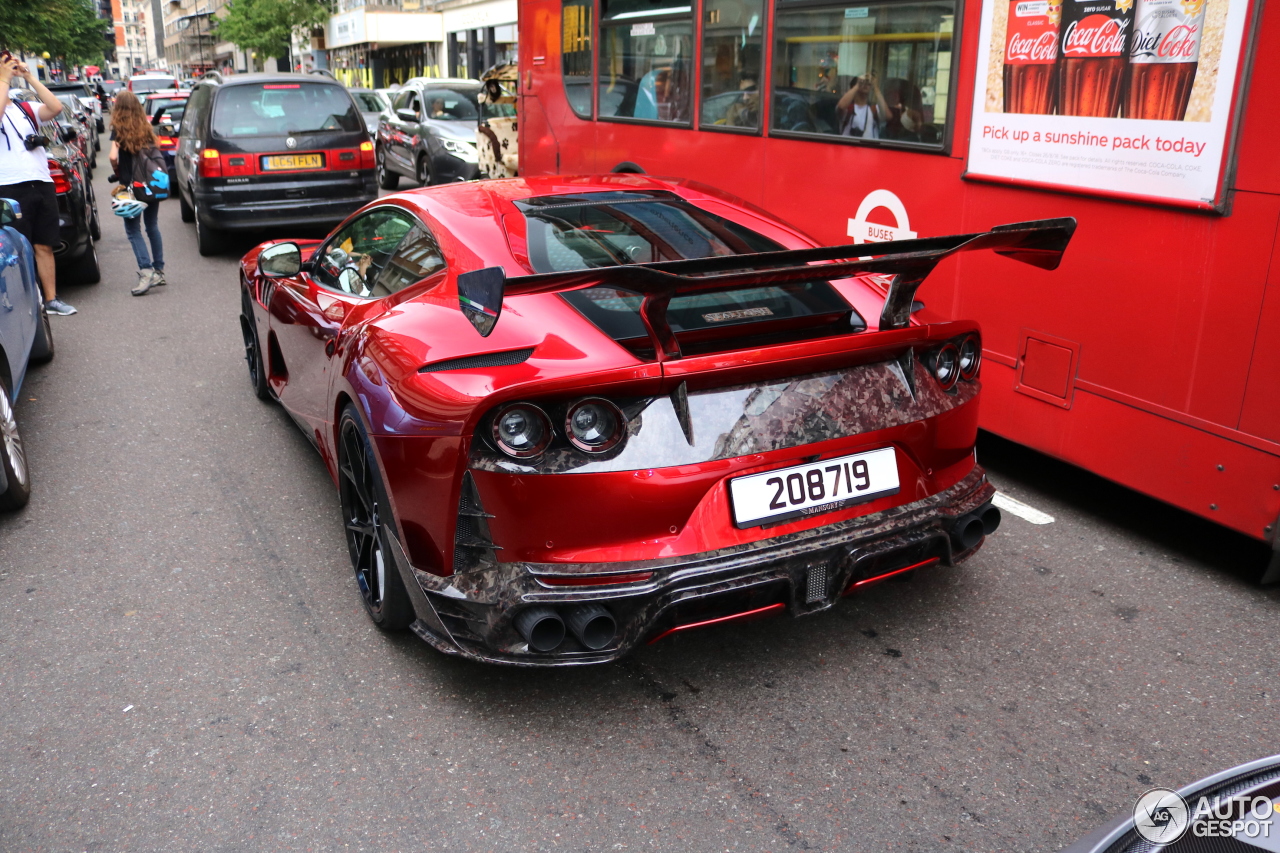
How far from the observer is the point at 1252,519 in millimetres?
3721

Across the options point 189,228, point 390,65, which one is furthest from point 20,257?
point 390,65

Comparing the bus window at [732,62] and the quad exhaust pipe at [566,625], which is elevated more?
the bus window at [732,62]

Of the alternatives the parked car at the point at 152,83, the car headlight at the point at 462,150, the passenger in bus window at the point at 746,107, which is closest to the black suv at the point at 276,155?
the car headlight at the point at 462,150

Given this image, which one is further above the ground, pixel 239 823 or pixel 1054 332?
pixel 1054 332

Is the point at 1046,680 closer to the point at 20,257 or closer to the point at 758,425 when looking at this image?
the point at 758,425

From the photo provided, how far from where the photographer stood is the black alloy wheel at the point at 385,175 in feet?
59.9

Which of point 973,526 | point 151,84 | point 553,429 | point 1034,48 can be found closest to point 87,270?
point 1034,48

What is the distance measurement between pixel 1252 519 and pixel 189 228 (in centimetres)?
1390

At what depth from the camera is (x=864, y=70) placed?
17.3 ft

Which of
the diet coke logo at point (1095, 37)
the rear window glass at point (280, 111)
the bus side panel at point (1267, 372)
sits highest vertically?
the diet coke logo at point (1095, 37)

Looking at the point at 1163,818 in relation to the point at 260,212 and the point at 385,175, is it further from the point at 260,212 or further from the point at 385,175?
the point at 385,175

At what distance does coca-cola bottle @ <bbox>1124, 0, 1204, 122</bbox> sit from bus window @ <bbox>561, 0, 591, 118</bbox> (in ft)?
16.1

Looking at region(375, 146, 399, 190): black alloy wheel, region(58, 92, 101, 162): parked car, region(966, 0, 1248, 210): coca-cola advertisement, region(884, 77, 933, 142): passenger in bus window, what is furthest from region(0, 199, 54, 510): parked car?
region(375, 146, 399, 190): black alloy wheel

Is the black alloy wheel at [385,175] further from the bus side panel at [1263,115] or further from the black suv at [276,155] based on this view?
the bus side panel at [1263,115]
